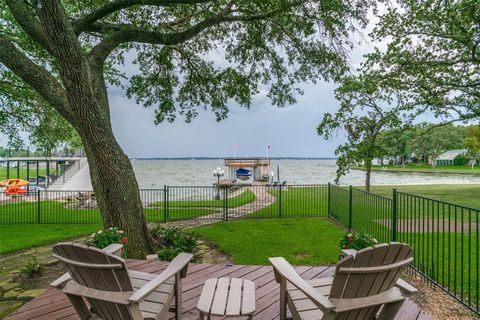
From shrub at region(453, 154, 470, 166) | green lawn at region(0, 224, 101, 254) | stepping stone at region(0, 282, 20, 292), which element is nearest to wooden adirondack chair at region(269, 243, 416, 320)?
stepping stone at region(0, 282, 20, 292)

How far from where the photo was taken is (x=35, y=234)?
8.82 m

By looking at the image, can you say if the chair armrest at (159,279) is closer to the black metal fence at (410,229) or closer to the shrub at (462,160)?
the black metal fence at (410,229)

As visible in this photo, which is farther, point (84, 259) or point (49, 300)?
point (49, 300)

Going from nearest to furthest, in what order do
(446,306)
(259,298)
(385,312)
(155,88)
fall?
(385,312) → (259,298) → (446,306) → (155,88)

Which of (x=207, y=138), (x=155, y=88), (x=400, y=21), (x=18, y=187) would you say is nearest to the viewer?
(x=155, y=88)

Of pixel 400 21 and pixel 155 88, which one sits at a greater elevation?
pixel 400 21

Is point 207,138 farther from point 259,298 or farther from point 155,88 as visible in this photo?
point 259,298

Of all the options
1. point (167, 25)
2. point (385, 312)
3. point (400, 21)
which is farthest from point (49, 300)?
point (400, 21)

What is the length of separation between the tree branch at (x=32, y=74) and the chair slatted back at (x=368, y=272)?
5.39m

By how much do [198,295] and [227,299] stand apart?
990mm

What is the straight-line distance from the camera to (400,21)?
36.6 ft

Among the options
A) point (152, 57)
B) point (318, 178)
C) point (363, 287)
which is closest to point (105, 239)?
point (363, 287)

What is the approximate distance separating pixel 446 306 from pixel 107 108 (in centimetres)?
674

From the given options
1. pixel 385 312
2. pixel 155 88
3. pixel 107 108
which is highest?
pixel 155 88
